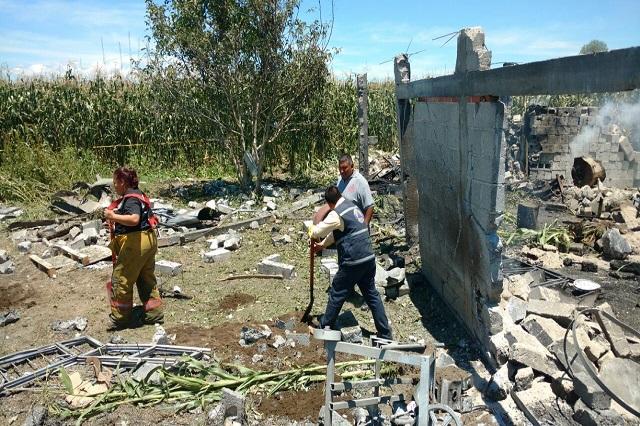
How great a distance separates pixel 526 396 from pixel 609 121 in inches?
523

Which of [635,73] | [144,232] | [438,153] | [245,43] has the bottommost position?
[144,232]

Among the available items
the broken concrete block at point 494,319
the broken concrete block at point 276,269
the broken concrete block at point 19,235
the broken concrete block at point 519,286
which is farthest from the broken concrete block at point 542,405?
the broken concrete block at point 19,235

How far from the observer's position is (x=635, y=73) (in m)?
3.13

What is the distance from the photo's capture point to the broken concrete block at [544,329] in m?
5.37

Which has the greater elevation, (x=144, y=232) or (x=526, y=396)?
(x=144, y=232)

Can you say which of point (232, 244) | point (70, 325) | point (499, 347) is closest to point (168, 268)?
point (232, 244)

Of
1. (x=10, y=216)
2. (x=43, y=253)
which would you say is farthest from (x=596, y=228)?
(x=10, y=216)

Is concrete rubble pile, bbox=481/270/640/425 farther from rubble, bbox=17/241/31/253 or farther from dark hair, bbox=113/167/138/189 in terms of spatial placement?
rubble, bbox=17/241/31/253

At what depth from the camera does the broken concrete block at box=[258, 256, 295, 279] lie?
798cm

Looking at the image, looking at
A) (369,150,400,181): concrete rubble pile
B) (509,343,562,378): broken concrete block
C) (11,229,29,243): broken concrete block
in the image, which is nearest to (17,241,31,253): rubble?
(11,229,29,243): broken concrete block

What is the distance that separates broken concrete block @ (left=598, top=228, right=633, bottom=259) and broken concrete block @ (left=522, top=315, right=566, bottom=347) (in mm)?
3628

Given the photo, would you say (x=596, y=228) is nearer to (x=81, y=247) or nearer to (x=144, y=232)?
(x=144, y=232)

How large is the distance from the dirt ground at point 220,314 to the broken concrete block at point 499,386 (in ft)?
2.33

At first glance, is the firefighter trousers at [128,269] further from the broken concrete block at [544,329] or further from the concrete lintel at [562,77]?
the broken concrete block at [544,329]
